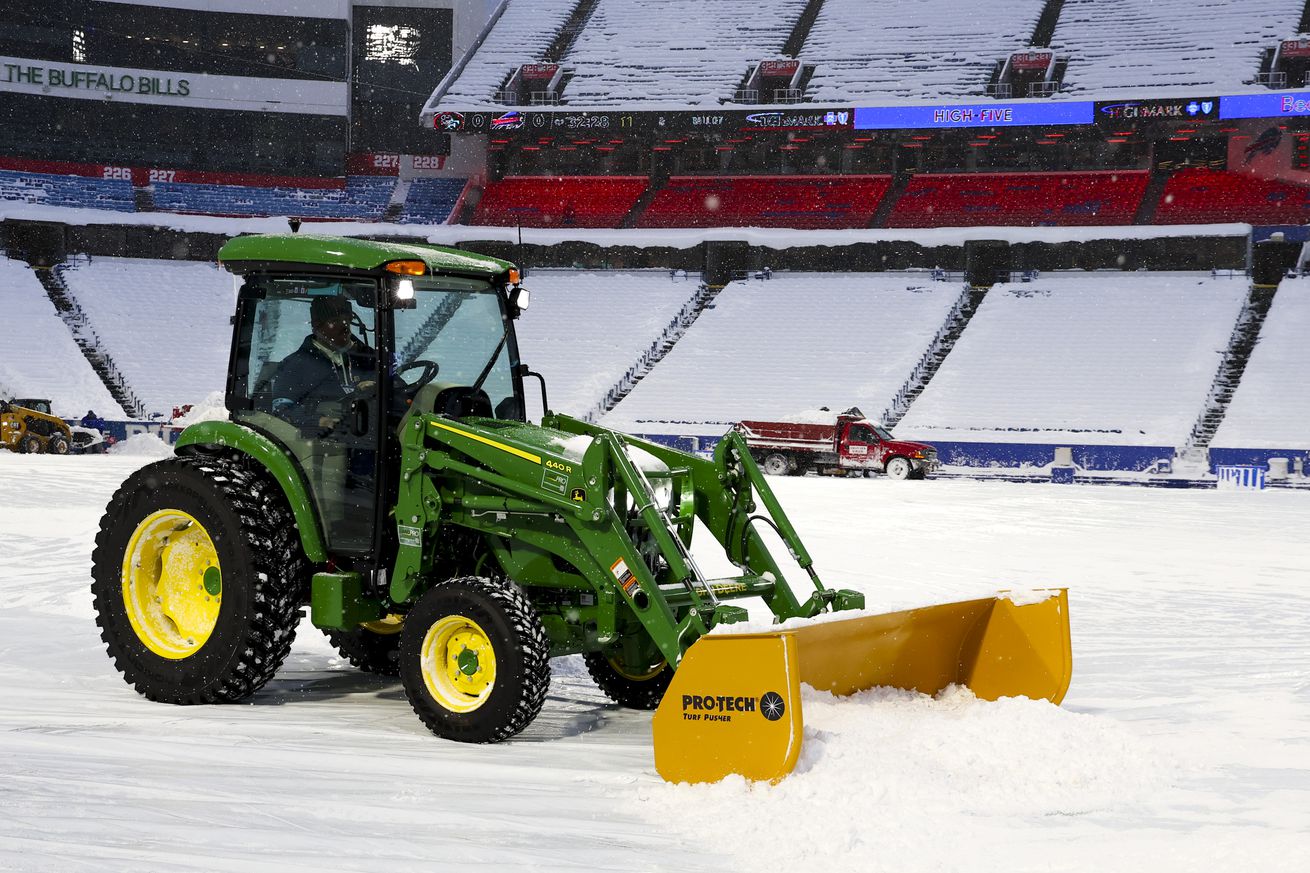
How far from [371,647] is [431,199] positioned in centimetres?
3868

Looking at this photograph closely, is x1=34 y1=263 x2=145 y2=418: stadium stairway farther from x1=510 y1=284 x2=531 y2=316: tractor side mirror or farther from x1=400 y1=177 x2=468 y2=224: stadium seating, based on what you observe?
x1=510 y1=284 x2=531 y2=316: tractor side mirror

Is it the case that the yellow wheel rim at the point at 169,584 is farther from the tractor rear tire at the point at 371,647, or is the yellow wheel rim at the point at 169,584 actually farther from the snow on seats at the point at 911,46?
the snow on seats at the point at 911,46

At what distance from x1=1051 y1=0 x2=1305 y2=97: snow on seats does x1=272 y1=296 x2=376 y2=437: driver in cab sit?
33381mm

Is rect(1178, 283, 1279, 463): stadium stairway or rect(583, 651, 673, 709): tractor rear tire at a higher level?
rect(1178, 283, 1279, 463): stadium stairway

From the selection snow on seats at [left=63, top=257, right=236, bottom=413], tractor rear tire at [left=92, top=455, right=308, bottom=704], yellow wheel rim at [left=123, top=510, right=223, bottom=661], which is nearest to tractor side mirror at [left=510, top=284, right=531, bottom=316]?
tractor rear tire at [left=92, top=455, right=308, bottom=704]

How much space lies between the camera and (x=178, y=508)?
6.45m

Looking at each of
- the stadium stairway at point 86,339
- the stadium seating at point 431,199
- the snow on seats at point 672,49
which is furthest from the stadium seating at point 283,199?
the snow on seats at point 672,49

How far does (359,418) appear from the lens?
20.5ft

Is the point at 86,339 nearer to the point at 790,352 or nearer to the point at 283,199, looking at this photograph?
the point at 283,199

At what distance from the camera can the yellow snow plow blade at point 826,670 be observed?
4.85 meters

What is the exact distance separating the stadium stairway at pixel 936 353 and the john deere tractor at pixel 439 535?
24.9 meters

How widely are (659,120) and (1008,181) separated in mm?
9684

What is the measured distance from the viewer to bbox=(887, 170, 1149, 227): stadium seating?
37.8m

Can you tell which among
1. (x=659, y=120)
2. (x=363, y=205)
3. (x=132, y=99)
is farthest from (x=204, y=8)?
(x=659, y=120)
